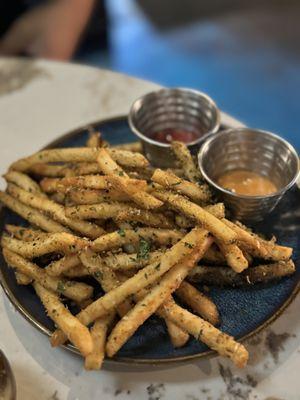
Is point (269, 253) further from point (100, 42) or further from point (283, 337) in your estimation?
point (100, 42)

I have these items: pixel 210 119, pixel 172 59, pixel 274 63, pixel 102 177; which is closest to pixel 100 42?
pixel 172 59

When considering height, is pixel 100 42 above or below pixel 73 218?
below

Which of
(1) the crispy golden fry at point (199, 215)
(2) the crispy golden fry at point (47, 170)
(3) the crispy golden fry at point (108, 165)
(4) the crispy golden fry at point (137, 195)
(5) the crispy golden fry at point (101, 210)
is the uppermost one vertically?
(3) the crispy golden fry at point (108, 165)

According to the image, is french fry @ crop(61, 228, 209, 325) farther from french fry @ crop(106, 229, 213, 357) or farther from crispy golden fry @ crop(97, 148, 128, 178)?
crispy golden fry @ crop(97, 148, 128, 178)

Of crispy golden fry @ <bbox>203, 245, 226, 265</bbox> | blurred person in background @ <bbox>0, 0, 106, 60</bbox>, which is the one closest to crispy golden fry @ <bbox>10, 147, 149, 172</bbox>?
crispy golden fry @ <bbox>203, 245, 226, 265</bbox>

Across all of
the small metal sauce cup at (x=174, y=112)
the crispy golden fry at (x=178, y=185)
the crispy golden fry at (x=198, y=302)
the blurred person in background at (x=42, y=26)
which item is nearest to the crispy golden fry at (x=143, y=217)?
the crispy golden fry at (x=178, y=185)

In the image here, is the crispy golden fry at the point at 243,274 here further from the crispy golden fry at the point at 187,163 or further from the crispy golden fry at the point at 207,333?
the crispy golden fry at the point at 187,163

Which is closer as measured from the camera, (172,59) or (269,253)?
(269,253)
